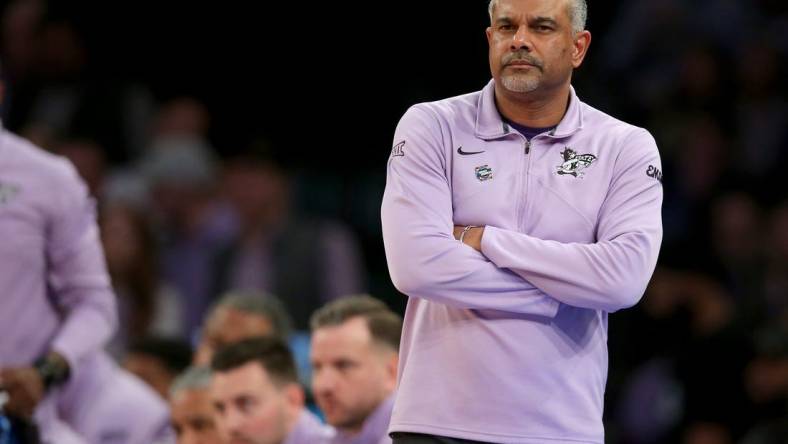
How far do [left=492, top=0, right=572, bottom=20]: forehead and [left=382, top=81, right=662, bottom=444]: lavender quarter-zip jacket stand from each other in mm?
263

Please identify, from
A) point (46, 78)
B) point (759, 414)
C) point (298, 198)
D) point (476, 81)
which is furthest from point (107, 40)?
point (759, 414)

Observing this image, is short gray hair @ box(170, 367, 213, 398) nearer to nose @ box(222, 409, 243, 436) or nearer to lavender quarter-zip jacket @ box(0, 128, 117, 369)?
nose @ box(222, 409, 243, 436)

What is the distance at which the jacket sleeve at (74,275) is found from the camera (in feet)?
18.5

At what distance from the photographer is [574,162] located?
4273 millimetres

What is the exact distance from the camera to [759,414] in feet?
29.0

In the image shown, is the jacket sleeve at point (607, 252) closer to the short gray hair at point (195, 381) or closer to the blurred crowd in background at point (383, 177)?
the short gray hair at point (195, 381)

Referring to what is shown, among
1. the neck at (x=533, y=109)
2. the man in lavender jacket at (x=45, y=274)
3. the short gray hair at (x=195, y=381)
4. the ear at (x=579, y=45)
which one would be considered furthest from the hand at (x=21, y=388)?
the ear at (x=579, y=45)

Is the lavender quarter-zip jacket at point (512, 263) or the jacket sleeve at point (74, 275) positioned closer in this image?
the lavender quarter-zip jacket at point (512, 263)

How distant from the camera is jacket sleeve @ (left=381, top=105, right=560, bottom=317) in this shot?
409cm

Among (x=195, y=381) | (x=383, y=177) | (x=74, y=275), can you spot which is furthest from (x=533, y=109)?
(x=383, y=177)

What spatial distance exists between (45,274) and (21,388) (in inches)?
19.0

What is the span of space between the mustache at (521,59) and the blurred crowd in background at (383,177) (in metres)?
4.81

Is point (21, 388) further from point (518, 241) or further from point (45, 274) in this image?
point (518, 241)

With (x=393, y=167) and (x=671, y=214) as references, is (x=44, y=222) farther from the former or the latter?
(x=671, y=214)
